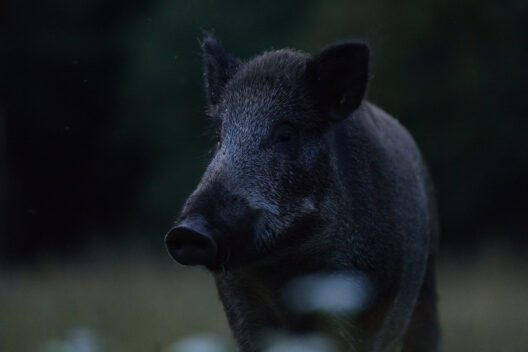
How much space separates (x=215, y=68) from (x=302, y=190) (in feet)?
2.85

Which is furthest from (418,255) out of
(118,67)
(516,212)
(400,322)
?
(118,67)

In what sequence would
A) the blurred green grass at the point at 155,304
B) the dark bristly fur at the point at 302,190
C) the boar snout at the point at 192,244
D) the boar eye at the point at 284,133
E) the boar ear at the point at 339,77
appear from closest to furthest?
the boar snout at the point at 192,244
the dark bristly fur at the point at 302,190
the boar eye at the point at 284,133
the boar ear at the point at 339,77
the blurred green grass at the point at 155,304

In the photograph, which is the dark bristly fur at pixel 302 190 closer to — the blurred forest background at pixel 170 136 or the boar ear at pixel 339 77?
the boar ear at pixel 339 77

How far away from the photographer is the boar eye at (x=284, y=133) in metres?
5.05

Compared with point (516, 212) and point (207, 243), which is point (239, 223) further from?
point (516, 212)

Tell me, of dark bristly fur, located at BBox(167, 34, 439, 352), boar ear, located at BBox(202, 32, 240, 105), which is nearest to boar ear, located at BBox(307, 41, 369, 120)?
dark bristly fur, located at BBox(167, 34, 439, 352)

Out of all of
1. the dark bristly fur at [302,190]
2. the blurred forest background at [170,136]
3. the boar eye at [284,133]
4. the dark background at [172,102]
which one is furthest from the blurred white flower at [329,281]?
the dark background at [172,102]

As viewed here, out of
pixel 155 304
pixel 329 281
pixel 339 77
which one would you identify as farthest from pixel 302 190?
pixel 155 304

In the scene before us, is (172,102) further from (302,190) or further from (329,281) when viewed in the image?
(329,281)

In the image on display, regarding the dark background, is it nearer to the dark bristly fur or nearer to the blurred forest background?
the blurred forest background

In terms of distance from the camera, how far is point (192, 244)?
4199mm

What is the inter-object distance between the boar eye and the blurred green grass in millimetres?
1018

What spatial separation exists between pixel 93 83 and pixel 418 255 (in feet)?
46.7

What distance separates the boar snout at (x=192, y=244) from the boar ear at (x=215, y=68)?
1.34 meters
